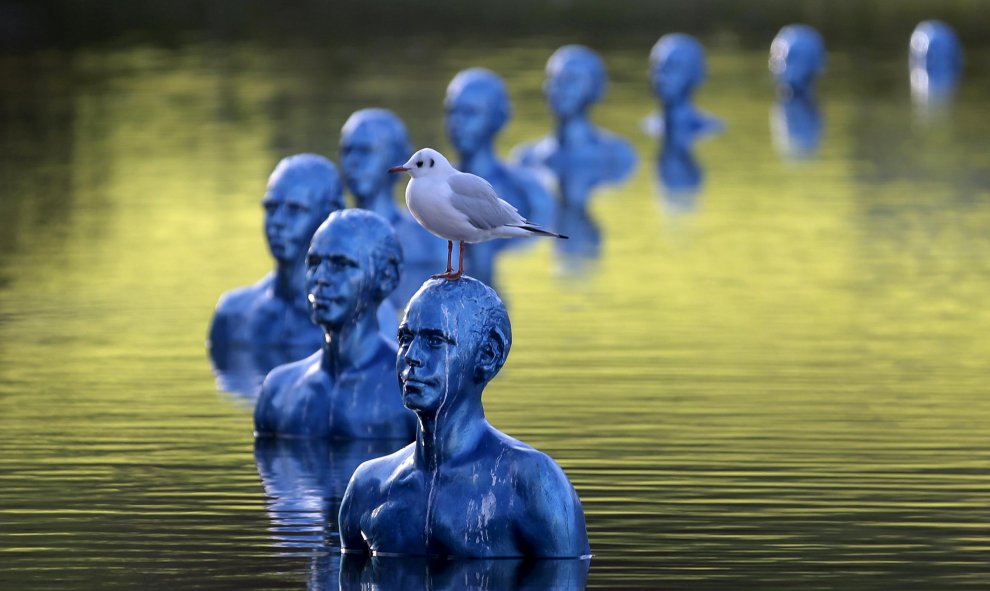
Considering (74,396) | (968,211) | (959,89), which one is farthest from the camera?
(959,89)

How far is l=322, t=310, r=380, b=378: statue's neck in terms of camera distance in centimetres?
1568

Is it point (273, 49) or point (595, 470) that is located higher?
point (273, 49)

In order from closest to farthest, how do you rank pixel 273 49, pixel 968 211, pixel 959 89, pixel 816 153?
pixel 968 211 < pixel 816 153 < pixel 959 89 < pixel 273 49

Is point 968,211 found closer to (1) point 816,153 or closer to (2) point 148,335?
(1) point 816,153

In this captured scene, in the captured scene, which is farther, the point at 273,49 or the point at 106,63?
the point at 273,49

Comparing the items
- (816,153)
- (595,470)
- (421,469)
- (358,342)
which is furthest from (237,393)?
(816,153)

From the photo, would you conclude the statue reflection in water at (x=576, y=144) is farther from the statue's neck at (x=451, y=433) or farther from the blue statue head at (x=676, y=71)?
the statue's neck at (x=451, y=433)

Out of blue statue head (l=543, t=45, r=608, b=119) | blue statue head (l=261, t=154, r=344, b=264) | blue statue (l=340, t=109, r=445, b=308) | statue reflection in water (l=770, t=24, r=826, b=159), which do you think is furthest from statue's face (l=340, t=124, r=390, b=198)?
statue reflection in water (l=770, t=24, r=826, b=159)

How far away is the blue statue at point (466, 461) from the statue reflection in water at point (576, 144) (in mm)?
20519

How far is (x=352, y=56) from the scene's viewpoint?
53.8 m

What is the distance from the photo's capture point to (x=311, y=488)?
14609 mm

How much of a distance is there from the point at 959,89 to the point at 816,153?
11.7 metres

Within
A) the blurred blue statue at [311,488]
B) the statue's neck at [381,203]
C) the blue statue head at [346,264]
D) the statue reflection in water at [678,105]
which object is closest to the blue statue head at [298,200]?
the blurred blue statue at [311,488]

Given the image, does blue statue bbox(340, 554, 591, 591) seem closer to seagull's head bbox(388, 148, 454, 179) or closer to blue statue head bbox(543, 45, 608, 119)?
seagull's head bbox(388, 148, 454, 179)
